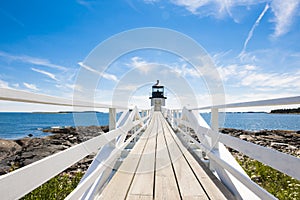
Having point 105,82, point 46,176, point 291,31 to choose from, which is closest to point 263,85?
point 291,31

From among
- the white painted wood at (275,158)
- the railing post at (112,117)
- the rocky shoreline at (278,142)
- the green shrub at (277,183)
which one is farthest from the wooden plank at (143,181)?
the rocky shoreline at (278,142)

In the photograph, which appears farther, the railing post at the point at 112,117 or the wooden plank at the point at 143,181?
the railing post at the point at 112,117

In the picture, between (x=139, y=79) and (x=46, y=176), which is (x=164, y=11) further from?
(x=46, y=176)

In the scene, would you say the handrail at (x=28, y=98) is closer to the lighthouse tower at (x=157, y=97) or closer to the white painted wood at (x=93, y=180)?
the white painted wood at (x=93, y=180)

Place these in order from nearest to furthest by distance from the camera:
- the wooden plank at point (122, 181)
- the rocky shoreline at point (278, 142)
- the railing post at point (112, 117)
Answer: the wooden plank at point (122, 181), the railing post at point (112, 117), the rocky shoreline at point (278, 142)

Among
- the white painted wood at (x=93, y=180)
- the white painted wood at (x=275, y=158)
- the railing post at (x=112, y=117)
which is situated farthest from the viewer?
the railing post at (x=112, y=117)

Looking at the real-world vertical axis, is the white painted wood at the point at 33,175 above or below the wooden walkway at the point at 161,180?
above

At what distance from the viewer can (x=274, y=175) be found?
3.60 metres

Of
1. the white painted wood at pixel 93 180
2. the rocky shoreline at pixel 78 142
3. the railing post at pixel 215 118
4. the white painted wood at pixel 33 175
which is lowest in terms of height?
the rocky shoreline at pixel 78 142

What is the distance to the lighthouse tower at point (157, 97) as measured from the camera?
78.4ft

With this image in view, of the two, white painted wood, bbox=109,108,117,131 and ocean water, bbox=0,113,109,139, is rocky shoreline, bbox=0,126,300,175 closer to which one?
Answer: ocean water, bbox=0,113,109,139

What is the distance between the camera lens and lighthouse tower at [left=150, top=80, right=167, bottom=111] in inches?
941

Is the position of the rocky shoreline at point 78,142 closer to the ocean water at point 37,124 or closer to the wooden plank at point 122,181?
the ocean water at point 37,124

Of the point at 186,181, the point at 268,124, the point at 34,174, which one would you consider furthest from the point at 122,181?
the point at 268,124
